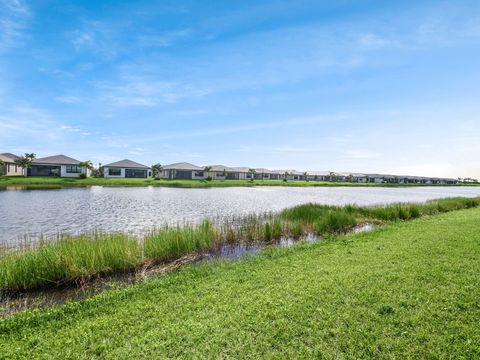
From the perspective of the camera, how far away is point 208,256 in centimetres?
1045

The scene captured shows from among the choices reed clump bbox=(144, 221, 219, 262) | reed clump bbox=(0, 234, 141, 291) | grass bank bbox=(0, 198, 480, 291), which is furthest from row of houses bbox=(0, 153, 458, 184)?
reed clump bbox=(144, 221, 219, 262)

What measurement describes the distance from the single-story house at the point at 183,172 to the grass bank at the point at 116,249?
57.9 m

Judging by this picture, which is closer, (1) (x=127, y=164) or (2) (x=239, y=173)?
(1) (x=127, y=164)

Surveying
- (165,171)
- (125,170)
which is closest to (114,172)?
(125,170)

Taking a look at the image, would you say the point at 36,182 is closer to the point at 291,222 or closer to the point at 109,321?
the point at 291,222

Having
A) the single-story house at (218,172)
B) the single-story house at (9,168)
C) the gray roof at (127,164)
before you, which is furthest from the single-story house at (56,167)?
the single-story house at (218,172)

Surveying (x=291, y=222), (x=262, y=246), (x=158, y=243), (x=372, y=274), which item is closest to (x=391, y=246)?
(x=372, y=274)

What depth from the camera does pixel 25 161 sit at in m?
50.4

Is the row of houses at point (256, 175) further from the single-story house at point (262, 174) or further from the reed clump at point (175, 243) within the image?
the reed clump at point (175, 243)

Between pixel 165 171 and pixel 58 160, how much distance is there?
78.2ft

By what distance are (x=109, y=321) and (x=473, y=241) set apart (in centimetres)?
1168

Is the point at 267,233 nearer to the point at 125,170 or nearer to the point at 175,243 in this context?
the point at 175,243

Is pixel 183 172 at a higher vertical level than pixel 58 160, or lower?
lower

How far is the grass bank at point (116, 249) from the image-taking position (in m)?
7.45
